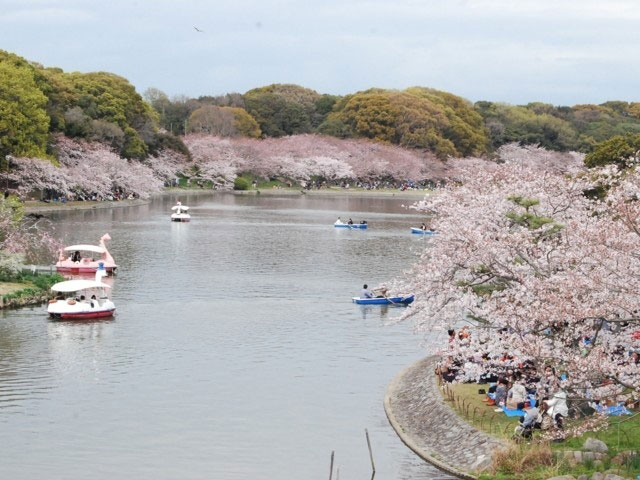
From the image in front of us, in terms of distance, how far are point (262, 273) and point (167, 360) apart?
1866 centimetres

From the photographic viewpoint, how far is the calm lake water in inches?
768

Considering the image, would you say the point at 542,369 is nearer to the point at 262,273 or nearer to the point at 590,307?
the point at 590,307

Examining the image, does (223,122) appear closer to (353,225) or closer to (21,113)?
(21,113)

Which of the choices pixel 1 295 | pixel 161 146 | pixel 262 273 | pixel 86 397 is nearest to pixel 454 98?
pixel 161 146

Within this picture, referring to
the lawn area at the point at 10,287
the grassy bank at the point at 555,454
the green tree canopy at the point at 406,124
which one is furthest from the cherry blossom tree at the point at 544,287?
the green tree canopy at the point at 406,124

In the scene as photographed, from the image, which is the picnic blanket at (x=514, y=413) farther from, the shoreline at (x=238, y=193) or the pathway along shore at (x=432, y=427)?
the shoreline at (x=238, y=193)

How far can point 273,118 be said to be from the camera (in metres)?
140

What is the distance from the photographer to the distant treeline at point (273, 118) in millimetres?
74688

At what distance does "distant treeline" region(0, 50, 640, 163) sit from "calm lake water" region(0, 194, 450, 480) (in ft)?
100

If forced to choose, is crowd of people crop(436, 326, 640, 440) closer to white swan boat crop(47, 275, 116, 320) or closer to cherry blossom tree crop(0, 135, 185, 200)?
white swan boat crop(47, 275, 116, 320)

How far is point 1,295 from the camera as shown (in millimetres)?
34375

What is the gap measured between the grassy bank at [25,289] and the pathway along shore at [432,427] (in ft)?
51.7

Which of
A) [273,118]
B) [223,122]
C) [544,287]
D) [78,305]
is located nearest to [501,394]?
[544,287]

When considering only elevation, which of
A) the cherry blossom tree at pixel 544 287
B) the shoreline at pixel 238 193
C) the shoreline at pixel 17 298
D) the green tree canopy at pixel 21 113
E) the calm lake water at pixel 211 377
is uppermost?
the green tree canopy at pixel 21 113
